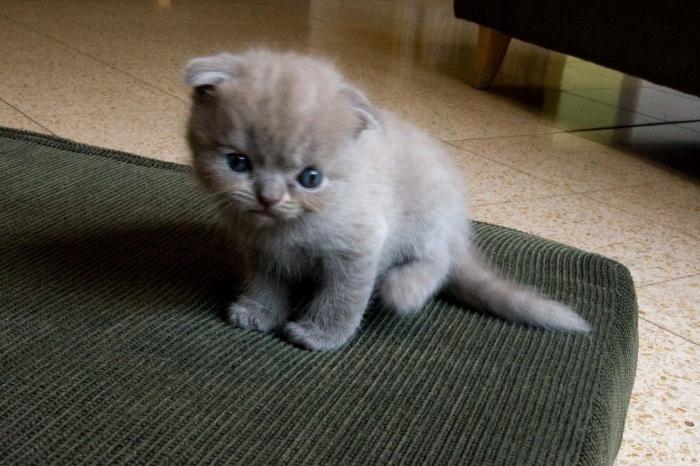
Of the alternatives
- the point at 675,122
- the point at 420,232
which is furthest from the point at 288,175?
the point at 675,122

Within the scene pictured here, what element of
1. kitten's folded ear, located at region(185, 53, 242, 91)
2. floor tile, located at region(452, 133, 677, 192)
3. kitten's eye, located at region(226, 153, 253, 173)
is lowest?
floor tile, located at region(452, 133, 677, 192)

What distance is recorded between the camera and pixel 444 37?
419cm

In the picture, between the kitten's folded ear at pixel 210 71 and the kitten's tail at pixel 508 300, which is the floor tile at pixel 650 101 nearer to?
the kitten's tail at pixel 508 300

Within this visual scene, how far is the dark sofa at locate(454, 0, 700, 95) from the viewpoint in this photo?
216cm

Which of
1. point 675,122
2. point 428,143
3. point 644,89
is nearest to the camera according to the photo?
point 428,143

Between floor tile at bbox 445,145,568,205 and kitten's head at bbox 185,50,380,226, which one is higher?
kitten's head at bbox 185,50,380,226

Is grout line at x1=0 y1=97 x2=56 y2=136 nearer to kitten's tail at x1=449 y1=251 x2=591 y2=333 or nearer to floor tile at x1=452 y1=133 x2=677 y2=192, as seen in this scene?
floor tile at x1=452 y1=133 x2=677 y2=192

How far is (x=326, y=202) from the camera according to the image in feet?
2.88

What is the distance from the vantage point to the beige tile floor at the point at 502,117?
1383mm

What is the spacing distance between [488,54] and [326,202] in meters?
2.32

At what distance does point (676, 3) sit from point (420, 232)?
152 centimetres

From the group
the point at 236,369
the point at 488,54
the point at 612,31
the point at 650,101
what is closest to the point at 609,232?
the point at 612,31

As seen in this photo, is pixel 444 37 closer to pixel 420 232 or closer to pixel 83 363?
pixel 420 232

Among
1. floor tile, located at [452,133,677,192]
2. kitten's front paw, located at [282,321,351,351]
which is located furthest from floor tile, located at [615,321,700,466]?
floor tile, located at [452,133,677,192]
